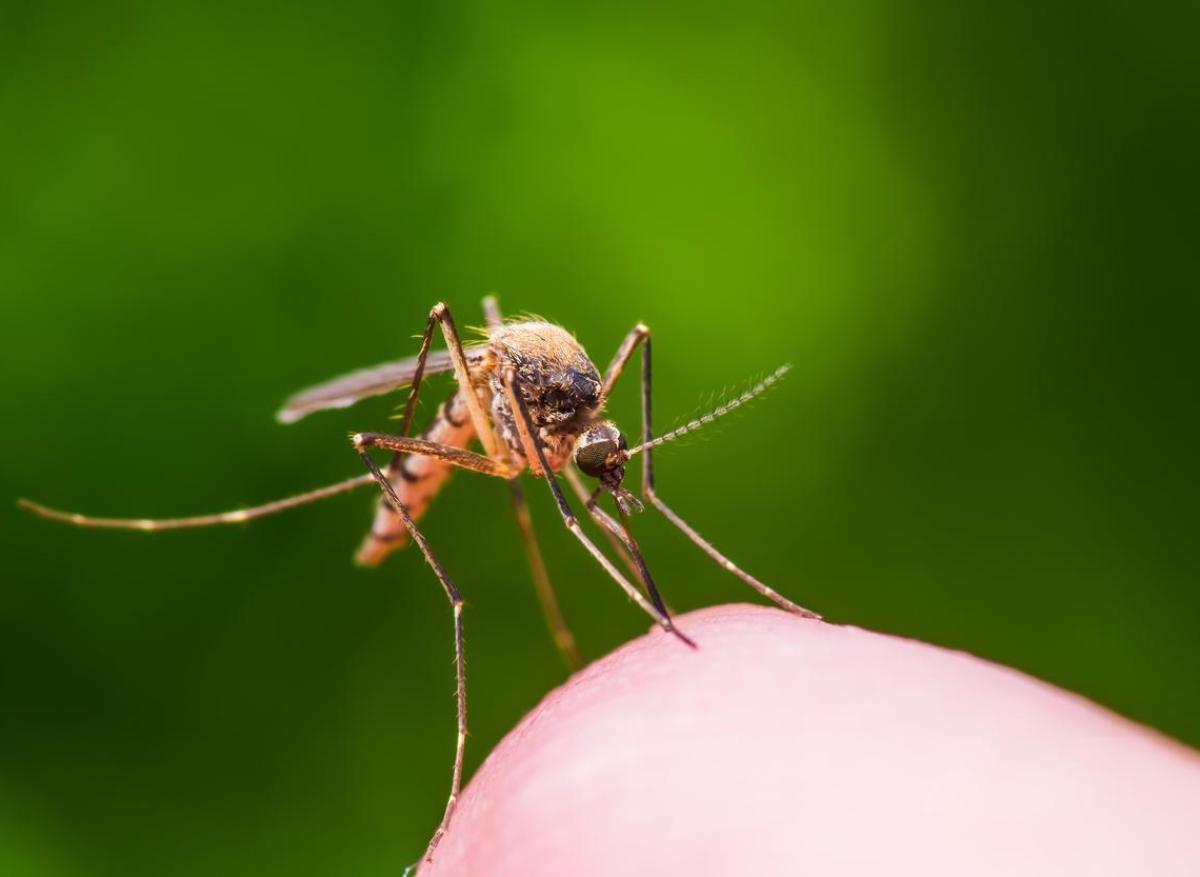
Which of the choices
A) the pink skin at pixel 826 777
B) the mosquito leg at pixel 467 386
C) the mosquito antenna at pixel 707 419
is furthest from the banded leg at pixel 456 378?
the pink skin at pixel 826 777

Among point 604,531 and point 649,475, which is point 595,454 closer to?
point 649,475

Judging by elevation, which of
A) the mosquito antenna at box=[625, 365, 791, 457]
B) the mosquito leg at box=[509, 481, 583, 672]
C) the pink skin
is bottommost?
the mosquito leg at box=[509, 481, 583, 672]

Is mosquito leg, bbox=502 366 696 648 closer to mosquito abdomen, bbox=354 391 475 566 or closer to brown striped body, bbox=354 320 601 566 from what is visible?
brown striped body, bbox=354 320 601 566

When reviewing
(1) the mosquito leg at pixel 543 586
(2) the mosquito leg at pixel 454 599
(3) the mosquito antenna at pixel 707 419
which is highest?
(3) the mosquito antenna at pixel 707 419

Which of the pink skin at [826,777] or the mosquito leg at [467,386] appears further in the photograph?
the mosquito leg at [467,386]

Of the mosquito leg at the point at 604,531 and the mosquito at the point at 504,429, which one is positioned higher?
the mosquito at the point at 504,429

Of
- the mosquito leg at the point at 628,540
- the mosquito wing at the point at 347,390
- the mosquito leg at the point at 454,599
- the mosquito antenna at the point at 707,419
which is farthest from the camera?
the mosquito wing at the point at 347,390

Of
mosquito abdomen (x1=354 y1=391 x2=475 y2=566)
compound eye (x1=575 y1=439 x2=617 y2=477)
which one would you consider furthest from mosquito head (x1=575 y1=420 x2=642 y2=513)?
mosquito abdomen (x1=354 y1=391 x2=475 y2=566)

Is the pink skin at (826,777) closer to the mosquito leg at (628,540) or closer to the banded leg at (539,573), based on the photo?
the mosquito leg at (628,540)

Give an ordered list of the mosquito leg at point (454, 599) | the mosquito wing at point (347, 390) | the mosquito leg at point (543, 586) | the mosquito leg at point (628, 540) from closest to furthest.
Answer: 1. the mosquito leg at point (628, 540)
2. the mosquito leg at point (454, 599)
3. the mosquito wing at point (347, 390)
4. the mosquito leg at point (543, 586)
